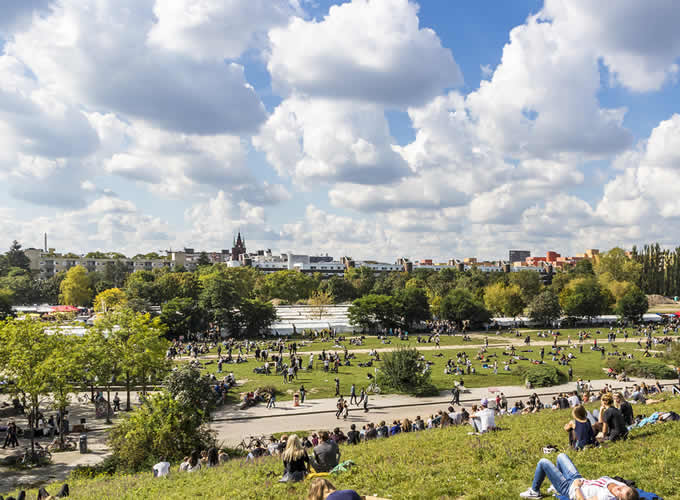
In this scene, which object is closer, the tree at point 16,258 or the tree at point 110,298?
the tree at point 110,298

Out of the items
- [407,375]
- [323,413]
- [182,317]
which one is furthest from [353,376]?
[182,317]

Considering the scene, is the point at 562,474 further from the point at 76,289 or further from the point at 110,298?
the point at 76,289

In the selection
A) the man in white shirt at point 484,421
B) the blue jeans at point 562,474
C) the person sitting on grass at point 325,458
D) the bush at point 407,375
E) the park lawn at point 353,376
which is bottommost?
the park lawn at point 353,376

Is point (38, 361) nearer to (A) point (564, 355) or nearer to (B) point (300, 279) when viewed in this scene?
(A) point (564, 355)

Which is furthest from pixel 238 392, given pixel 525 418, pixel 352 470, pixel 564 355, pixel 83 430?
pixel 564 355

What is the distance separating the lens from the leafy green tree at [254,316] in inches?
2290

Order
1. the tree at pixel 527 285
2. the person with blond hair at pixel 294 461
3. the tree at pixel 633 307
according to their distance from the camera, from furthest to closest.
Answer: the tree at pixel 527 285 → the tree at pixel 633 307 → the person with blond hair at pixel 294 461

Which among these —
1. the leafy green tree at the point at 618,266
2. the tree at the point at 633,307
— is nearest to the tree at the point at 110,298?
the tree at the point at 633,307

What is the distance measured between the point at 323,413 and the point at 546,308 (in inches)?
2220

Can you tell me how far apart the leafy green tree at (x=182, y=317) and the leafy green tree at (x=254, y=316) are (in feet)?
17.0

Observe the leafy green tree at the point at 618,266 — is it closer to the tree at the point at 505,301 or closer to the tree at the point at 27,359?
the tree at the point at 505,301

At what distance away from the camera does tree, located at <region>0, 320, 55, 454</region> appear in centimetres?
1745

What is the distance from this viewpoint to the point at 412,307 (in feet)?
213

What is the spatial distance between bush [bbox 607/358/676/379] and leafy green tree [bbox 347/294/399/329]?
32.0 meters
